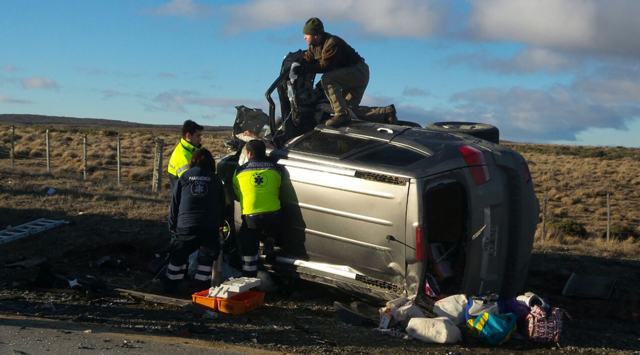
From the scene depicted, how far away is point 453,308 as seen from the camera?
6.38 metres

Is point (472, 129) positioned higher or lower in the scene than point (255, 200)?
higher

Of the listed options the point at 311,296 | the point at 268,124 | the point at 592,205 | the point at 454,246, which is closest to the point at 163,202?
the point at 268,124

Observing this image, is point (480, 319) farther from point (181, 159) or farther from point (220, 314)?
point (181, 159)

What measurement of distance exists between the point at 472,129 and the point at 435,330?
2735mm

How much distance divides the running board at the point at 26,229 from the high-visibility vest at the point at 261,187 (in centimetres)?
479

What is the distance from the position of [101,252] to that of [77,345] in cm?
450

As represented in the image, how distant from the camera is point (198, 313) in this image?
6.86 metres

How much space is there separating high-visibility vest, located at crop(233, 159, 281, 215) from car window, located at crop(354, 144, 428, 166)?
1.01 m

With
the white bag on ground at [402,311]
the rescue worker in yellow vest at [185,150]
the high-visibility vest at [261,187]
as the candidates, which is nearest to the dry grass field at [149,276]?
the white bag on ground at [402,311]

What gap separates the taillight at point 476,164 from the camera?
6543 mm

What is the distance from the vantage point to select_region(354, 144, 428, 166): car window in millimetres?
6605

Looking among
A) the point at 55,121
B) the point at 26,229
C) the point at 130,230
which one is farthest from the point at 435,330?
the point at 55,121

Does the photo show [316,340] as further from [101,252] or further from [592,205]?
[592,205]

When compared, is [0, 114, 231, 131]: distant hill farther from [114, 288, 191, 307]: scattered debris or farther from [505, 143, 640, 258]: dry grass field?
[114, 288, 191, 307]: scattered debris
